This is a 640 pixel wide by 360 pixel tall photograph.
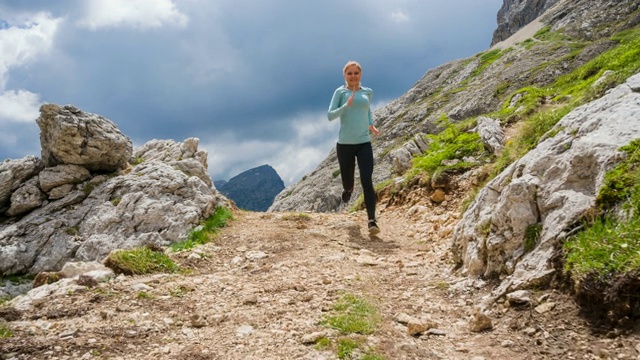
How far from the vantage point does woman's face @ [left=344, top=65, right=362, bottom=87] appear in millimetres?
9969

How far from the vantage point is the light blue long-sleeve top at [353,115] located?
1007 cm

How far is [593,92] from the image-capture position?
688 cm

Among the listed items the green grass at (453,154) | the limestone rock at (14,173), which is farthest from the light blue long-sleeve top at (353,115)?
the limestone rock at (14,173)

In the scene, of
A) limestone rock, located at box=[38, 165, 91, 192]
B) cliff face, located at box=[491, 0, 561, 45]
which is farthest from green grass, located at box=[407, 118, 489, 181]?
cliff face, located at box=[491, 0, 561, 45]

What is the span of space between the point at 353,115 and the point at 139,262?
6.10 m

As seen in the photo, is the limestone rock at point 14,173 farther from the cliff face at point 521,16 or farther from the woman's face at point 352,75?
the cliff face at point 521,16

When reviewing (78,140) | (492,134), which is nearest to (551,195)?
(492,134)

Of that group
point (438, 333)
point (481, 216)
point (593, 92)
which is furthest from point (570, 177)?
point (593, 92)

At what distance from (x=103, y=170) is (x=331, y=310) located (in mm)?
11890

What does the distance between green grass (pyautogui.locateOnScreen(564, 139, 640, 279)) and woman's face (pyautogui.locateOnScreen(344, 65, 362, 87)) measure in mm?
6583

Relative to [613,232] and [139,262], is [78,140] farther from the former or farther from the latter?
[613,232]

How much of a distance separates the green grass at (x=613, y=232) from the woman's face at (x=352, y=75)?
6.58m

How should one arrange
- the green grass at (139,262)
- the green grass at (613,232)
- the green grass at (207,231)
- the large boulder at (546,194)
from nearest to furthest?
the green grass at (613,232) → the large boulder at (546,194) → the green grass at (139,262) → the green grass at (207,231)

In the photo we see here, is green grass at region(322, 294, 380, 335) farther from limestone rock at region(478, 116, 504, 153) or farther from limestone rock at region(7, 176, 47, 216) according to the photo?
limestone rock at region(7, 176, 47, 216)
